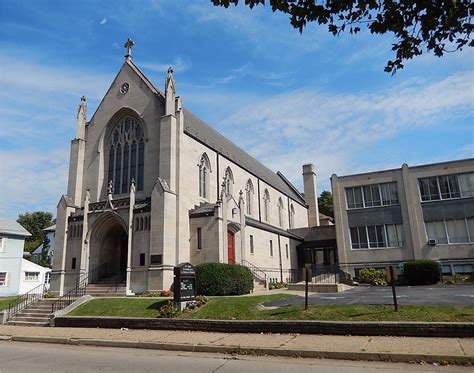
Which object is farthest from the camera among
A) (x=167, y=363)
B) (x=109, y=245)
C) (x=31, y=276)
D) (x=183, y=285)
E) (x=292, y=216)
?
(x=292, y=216)

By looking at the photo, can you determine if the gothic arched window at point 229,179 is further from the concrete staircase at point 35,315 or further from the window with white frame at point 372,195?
the concrete staircase at point 35,315

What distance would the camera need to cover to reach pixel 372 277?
3222 centimetres

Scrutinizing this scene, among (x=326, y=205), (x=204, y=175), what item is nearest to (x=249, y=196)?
(x=204, y=175)

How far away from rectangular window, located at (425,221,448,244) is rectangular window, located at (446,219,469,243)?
0.38 meters

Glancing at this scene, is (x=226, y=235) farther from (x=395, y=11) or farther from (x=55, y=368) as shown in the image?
(x=395, y=11)

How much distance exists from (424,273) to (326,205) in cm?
5115

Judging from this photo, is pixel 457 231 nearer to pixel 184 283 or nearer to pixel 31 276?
pixel 184 283

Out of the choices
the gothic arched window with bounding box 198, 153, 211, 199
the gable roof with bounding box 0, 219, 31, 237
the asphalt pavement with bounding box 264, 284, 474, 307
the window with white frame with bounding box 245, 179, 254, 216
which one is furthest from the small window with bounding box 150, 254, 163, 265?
the gable roof with bounding box 0, 219, 31, 237

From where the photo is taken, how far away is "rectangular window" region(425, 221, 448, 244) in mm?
33094

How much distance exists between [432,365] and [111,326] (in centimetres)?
1190

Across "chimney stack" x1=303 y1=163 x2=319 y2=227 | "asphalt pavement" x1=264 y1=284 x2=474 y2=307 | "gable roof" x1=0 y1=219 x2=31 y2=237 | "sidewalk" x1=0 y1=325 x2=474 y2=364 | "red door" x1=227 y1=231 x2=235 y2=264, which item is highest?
"chimney stack" x1=303 y1=163 x2=319 y2=227

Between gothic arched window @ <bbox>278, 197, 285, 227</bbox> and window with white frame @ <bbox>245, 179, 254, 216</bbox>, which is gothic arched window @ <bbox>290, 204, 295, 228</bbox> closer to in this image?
gothic arched window @ <bbox>278, 197, 285, 227</bbox>

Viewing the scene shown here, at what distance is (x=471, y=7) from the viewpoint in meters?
6.59

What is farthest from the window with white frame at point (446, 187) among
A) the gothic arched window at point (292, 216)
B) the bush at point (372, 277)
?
the gothic arched window at point (292, 216)
